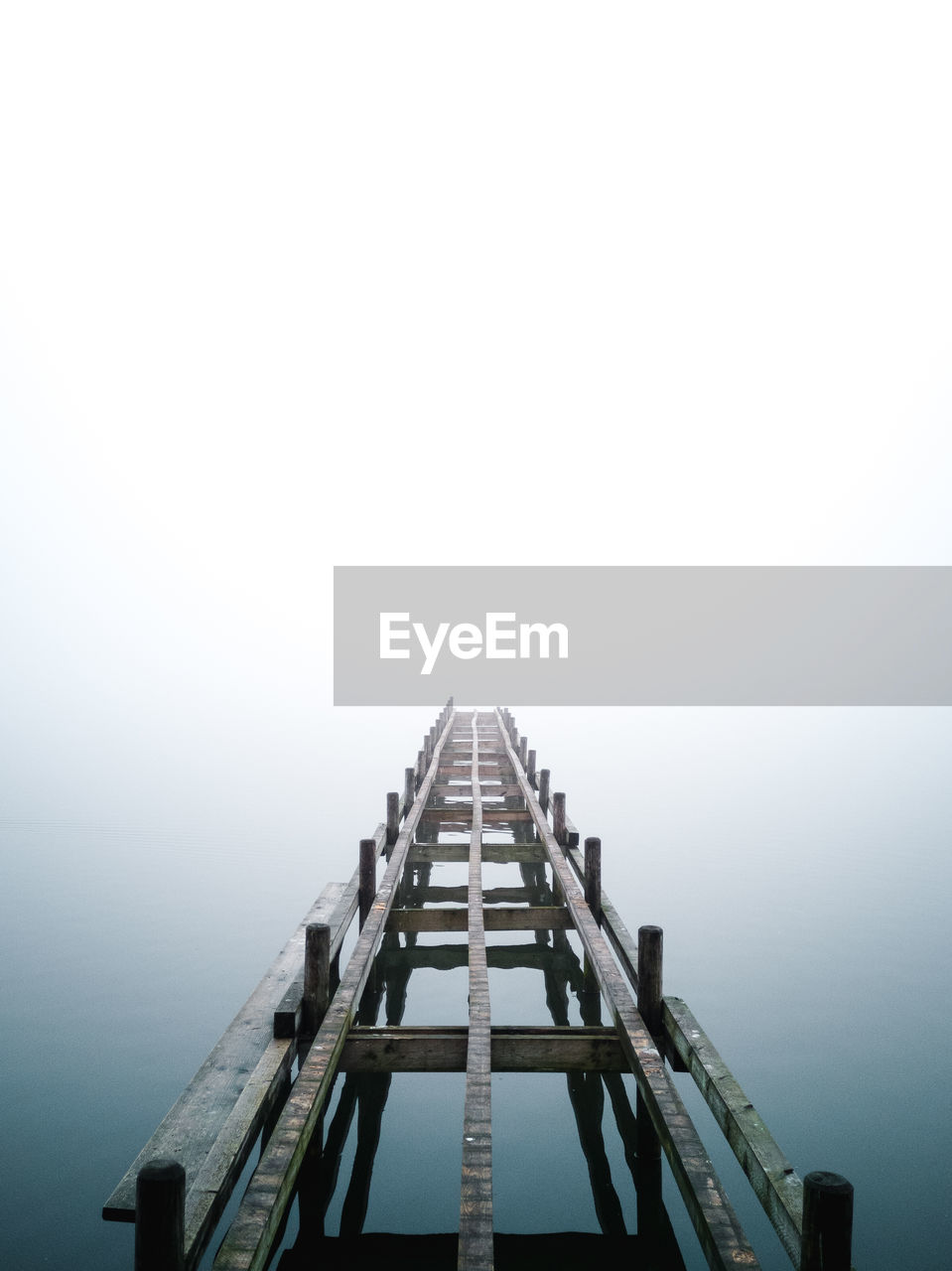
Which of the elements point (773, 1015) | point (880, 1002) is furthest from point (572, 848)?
point (880, 1002)

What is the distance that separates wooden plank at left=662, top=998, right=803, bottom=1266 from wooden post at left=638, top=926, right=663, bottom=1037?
6.7 inches

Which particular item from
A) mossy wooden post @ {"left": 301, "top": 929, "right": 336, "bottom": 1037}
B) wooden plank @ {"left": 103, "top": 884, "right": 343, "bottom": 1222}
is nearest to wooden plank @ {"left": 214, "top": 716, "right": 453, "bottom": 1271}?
mossy wooden post @ {"left": 301, "top": 929, "right": 336, "bottom": 1037}

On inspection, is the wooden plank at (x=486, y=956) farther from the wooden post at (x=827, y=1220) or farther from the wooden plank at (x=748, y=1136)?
the wooden post at (x=827, y=1220)

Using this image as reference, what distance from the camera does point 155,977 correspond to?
10.8 meters

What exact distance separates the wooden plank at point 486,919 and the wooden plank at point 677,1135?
125 centimetres

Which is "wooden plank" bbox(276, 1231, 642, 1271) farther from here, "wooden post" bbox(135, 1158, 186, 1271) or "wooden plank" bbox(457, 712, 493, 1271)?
"wooden post" bbox(135, 1158, 186, 1271)

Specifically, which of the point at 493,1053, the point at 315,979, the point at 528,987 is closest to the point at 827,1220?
the point at 493,1053

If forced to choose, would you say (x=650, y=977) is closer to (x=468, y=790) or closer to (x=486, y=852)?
(x=486, y=852)

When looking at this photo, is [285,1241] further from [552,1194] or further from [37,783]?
[37,783]

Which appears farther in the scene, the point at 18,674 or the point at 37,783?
the point at 18,674

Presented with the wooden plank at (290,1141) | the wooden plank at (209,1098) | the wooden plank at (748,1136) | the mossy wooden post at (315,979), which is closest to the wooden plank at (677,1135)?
the wooden plank at (748,1136)

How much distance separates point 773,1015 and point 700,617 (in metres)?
129

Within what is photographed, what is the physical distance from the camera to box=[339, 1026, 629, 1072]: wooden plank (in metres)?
5.77

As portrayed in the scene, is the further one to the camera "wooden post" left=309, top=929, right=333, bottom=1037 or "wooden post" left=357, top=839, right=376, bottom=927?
"wooden post" left=357, top=839, right=376, bottom=927
